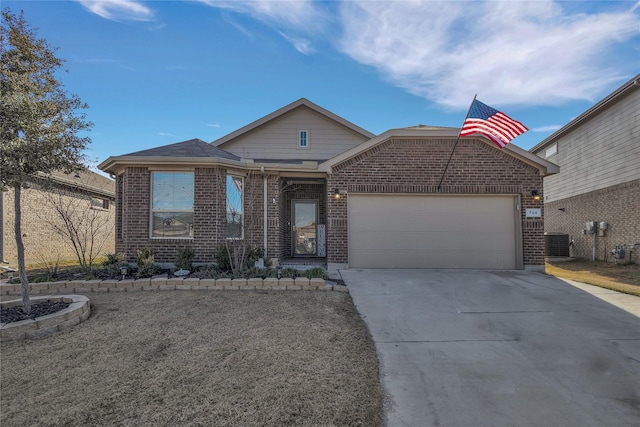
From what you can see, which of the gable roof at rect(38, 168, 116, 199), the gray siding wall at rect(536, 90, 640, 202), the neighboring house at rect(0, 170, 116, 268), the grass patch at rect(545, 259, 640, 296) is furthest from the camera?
the gable roof at rect(38, 168, 116, 199)

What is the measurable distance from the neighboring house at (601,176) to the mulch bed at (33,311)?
15728mm

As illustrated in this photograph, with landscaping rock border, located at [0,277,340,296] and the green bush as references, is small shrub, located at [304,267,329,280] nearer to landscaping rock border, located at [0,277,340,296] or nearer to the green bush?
landscaping rock border, located at [0,277,340,296]

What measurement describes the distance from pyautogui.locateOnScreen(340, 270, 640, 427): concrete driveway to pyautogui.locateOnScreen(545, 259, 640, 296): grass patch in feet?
3.32

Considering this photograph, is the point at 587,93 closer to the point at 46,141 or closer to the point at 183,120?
the point at 183,120

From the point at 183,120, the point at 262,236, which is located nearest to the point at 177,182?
the point at 262,236

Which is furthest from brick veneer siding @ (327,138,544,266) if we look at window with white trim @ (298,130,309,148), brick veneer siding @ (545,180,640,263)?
brick veneer siding @ (545,180,640,263)

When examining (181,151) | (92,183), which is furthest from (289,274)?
(92,183)

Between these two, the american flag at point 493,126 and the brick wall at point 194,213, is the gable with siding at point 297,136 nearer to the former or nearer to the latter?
the brick wall at point 194,213

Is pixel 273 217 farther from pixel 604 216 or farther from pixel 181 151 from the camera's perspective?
pixel 604 216

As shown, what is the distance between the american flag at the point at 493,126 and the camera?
7684 mm

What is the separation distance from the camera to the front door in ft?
38.8

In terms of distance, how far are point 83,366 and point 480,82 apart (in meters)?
11.2

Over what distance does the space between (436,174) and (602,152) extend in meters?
8.79

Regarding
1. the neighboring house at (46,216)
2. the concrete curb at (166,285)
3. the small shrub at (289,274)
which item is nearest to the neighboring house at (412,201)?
the small shrub at (289,274)
